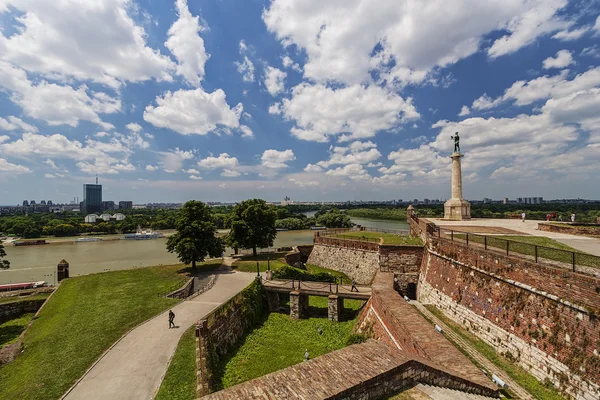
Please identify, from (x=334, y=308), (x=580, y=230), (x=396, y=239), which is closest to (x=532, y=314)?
(x=334, y=308)

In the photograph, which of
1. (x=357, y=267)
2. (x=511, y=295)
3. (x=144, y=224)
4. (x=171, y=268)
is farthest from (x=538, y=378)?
(x=144, y=224)

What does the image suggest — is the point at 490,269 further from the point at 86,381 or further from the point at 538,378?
the point at 86,381

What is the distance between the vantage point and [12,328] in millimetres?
15359

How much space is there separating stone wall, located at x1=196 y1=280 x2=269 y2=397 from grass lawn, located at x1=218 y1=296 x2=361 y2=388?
0.46 metres

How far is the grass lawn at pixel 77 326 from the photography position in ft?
28.8

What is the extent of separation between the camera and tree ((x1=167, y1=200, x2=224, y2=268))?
21.8 meters

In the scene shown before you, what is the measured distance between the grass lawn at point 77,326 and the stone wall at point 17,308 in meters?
1.30

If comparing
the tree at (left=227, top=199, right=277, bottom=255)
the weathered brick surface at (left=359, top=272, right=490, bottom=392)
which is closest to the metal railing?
the weathered brick surface at (left=359, top=272, right=490, bottom=392)

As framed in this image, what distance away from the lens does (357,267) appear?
78.1 ft

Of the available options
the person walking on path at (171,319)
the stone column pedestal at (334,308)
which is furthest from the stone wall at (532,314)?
the person walking on path at (171,319)

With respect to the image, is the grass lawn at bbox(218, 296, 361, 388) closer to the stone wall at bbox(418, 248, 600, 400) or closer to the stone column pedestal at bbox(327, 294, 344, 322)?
the stone column pedestal at bbox(327, 294, 344, 322)

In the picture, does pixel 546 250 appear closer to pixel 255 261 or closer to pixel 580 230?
pixel 580 230

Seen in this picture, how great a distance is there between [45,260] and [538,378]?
174 feet

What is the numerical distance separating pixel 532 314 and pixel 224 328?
11.5 meters
